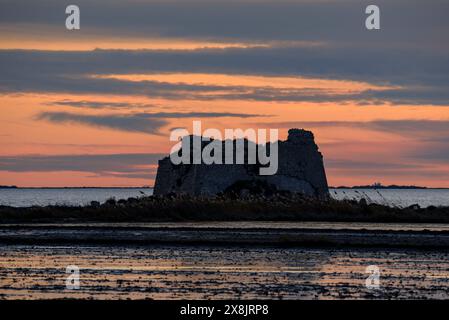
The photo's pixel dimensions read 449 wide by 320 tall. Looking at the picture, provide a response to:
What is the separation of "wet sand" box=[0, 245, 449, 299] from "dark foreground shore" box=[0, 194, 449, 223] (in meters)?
23.9

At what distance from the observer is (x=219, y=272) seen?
32.9 meters

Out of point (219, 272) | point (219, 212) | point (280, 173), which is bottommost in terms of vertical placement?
point (219, 272)

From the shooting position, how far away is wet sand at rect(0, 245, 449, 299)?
27688 millimetres

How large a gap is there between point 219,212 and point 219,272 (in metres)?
35.5

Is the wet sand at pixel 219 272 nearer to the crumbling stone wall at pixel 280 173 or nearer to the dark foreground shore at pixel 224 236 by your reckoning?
the dark foreground shore at pixel 224 236

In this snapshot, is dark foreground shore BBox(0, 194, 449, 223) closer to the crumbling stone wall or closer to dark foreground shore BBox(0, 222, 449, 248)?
the crumbling stone wall

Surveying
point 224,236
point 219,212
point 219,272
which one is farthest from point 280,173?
point 219,272

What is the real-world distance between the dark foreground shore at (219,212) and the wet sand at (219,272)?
23.9 m

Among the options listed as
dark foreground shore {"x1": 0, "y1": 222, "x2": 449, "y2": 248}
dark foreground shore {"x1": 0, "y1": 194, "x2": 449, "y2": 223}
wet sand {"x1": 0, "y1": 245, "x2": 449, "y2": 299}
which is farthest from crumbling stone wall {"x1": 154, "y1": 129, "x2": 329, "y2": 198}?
wet sand {"x1": 0, "y1": 245, "x2": 449, "y2": 299}

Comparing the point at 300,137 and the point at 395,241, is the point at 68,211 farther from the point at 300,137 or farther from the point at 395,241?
the point at 395,241

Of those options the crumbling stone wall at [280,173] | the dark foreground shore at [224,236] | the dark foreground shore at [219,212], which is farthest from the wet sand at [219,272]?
the crumbling stone wall at [280,173]

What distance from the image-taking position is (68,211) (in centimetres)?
6944

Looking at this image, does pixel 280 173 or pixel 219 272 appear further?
pixel 280 173

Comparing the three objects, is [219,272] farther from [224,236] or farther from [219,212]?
[219,212]
